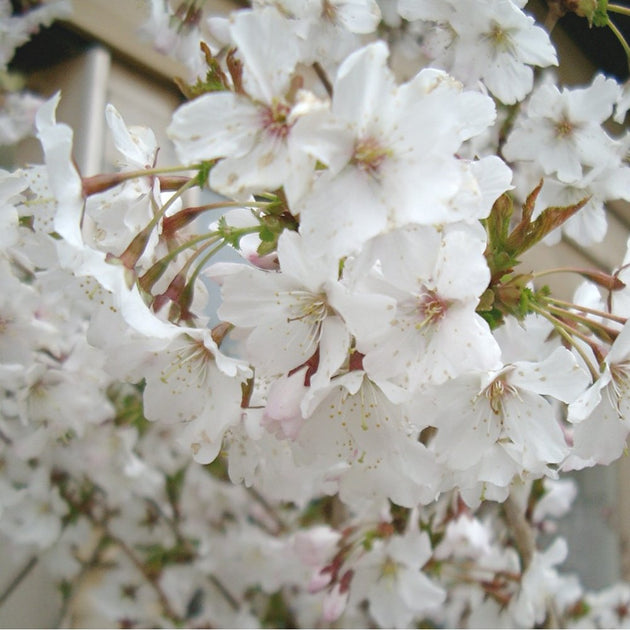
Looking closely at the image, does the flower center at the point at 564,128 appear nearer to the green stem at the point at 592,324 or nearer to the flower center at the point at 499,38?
the flower center at the point at 499,38

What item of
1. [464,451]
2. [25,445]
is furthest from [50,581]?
[464,451]

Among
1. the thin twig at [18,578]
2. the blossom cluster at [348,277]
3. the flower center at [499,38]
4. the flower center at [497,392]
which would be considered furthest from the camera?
the thin twig at [18,578]

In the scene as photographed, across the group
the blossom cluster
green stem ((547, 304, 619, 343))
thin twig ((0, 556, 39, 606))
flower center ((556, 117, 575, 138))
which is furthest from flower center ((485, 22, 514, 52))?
thin twig ((0, 556, 39, 606))

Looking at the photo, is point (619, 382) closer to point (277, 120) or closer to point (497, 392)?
point (497, 392)

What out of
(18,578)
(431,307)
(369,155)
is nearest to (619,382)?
(431,307)

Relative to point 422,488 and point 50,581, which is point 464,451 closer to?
point 422,488

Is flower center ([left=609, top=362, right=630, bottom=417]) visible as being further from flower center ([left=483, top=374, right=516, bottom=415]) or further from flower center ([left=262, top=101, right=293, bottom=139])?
flower center ([left=262, top=101, right=293, bottom=139])

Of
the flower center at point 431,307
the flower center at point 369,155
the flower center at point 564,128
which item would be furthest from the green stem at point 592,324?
the flower center at point 564,128

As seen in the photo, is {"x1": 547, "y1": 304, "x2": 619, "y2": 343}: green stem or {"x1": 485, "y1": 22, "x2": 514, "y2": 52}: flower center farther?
{"x1": 485, "y1": 22, "x2": 514, "y2": 52}: flower center

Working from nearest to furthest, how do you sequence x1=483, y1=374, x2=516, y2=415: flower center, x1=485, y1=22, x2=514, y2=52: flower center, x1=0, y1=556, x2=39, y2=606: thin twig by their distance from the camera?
x1=483, y1=374, x2=516, y2=415: flower center < x1=485, y1=22, x2=514, y2=52: flower center < x1=0, y1=556, x2=39, y2=606: thin twig
